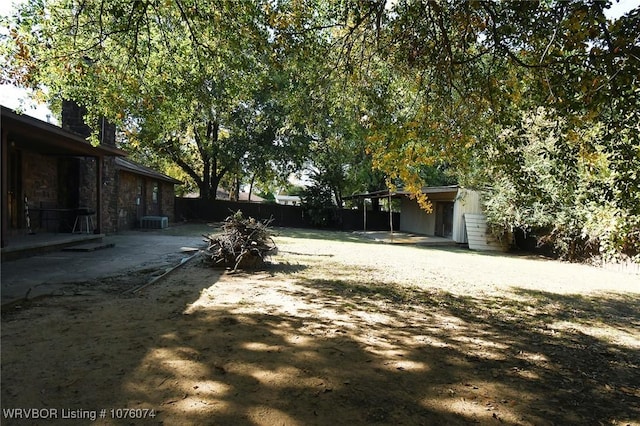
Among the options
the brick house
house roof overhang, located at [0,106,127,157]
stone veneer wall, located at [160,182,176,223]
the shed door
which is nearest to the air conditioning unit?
the brick house

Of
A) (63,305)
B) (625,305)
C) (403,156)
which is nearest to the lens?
(63,305)

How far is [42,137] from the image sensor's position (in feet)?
27.8

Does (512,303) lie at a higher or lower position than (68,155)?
lower

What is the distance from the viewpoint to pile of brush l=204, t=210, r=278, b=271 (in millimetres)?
8227

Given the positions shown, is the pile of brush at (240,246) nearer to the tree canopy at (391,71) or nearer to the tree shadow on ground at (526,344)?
the tree shadow on ground at (526,344)

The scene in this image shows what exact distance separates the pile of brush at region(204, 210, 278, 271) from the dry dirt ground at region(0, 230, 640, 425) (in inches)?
59.1

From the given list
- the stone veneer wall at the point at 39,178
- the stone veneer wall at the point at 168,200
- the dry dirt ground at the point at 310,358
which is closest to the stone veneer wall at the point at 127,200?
the stone veneer wall at the point at 168,200

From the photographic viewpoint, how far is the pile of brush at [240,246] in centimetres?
823

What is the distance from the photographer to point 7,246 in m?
7.54

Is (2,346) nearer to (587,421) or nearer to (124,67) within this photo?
(587,421)

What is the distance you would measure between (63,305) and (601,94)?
644cm

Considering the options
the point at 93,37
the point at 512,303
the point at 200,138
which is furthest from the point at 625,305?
the point at 200,138

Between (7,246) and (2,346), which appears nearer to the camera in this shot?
(2,346)

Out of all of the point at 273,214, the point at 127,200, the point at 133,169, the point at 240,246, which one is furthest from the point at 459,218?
the point at 127,200
